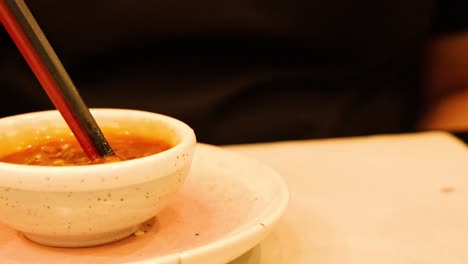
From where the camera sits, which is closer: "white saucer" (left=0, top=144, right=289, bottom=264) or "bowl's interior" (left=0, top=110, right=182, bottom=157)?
"white saucer" (left=0, top=144, right=289, bottom=264)

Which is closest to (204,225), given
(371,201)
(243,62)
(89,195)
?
(89,195)

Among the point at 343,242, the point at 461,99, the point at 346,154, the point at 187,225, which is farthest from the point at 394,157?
the point at 461,99

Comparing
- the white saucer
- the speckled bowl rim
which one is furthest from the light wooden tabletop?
the speckled bowl rim

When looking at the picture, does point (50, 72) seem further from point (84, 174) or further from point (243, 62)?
point (243, 62)

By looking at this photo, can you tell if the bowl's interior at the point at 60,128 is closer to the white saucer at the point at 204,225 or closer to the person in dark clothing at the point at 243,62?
the white saucer at the point at 204,225

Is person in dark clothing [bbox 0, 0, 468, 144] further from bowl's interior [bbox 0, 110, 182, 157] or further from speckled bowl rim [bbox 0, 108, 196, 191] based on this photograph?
speckled bowl rim [bbox 0, 108, 196, 191]

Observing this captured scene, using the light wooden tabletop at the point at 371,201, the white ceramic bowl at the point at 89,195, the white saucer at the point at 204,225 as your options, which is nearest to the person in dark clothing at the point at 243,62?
the light wooden tabletop at the point at 371,201

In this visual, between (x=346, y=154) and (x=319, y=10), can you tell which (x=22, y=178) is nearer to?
(x=346, y=154)
